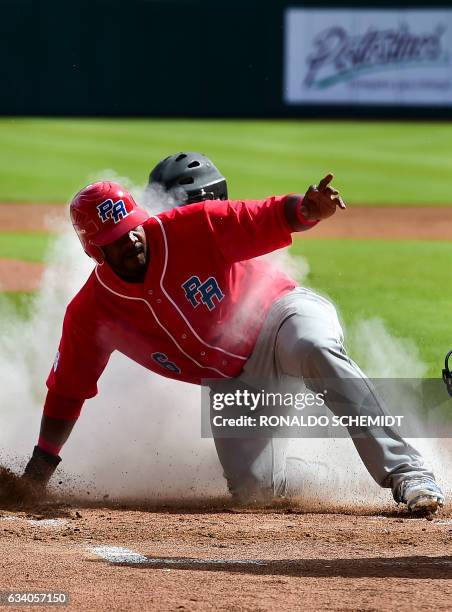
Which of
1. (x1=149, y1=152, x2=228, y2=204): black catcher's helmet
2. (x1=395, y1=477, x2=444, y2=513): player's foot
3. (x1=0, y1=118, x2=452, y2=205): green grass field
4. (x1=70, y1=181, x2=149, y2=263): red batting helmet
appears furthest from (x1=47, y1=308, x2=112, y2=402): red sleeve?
(x1=0, y1=118, x2=452, y2=205): green grass field

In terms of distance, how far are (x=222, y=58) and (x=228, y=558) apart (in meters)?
21.2

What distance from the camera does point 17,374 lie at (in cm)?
700

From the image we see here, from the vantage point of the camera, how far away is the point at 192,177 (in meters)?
5.83

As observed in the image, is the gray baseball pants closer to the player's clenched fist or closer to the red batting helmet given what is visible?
the player's clenched fist

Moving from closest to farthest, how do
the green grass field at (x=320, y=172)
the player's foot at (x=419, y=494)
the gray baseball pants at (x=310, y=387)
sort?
the player's foot at (x=419, y=494) < the gray baseball pants at (x=310, y=387) < the green grass field at (x=320, y=172)

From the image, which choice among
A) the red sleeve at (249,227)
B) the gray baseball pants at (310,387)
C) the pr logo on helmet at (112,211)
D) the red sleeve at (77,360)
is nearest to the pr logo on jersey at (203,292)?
the red sleeve at (249,227)

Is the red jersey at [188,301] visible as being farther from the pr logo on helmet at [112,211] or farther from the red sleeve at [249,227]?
the pr logo on helmet at [112,211]

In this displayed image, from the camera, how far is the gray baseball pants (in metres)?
4.55

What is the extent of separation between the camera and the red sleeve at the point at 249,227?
15.1 feet

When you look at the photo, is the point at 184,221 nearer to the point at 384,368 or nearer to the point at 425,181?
the point at 384,368

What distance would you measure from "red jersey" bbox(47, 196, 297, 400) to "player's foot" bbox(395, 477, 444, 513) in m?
0.97

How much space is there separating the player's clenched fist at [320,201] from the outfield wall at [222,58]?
1979cm

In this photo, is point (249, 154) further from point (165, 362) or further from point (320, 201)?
point (320, 201)

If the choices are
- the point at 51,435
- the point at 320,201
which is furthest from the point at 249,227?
the point at 51,435
